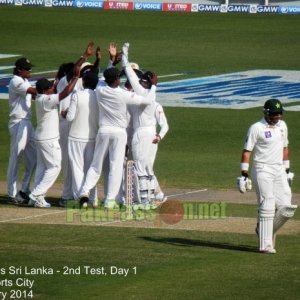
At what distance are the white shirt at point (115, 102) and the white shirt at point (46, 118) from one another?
687 mm

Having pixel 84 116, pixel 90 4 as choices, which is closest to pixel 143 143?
pixel 84 116

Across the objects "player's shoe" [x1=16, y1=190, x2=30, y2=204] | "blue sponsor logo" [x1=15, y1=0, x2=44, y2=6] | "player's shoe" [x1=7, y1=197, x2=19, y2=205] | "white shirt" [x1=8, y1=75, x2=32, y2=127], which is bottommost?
"player's shoe" [x1=7, y1=197, x2=19, y2=205]

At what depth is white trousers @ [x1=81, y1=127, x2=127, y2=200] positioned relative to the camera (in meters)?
17.7

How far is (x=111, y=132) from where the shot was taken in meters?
17.6

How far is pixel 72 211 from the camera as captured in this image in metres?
17.7

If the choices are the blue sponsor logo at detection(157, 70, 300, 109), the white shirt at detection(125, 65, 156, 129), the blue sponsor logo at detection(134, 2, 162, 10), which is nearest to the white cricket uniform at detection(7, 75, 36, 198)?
the white shirt at detection(125, 65, 156, 129)

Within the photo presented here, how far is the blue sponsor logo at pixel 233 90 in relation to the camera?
29.8 m

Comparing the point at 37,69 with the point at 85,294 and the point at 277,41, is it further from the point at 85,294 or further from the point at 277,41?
the point at 85,294

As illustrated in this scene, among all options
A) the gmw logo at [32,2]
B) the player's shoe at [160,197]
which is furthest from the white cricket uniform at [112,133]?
the gmw logo at [32,2]

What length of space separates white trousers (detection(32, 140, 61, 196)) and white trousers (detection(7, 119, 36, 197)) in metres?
0.53

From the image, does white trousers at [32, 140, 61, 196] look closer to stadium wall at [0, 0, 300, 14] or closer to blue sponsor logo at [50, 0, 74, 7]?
stadium wall at [0, 0, 300, 14]

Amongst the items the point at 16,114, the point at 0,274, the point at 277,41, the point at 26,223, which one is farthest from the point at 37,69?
the point at 0,274

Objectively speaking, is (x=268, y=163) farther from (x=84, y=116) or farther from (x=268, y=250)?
(x=84, y=116)

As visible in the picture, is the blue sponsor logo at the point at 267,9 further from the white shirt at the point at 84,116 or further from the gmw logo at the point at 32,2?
the white shirt at the point at 84,116
